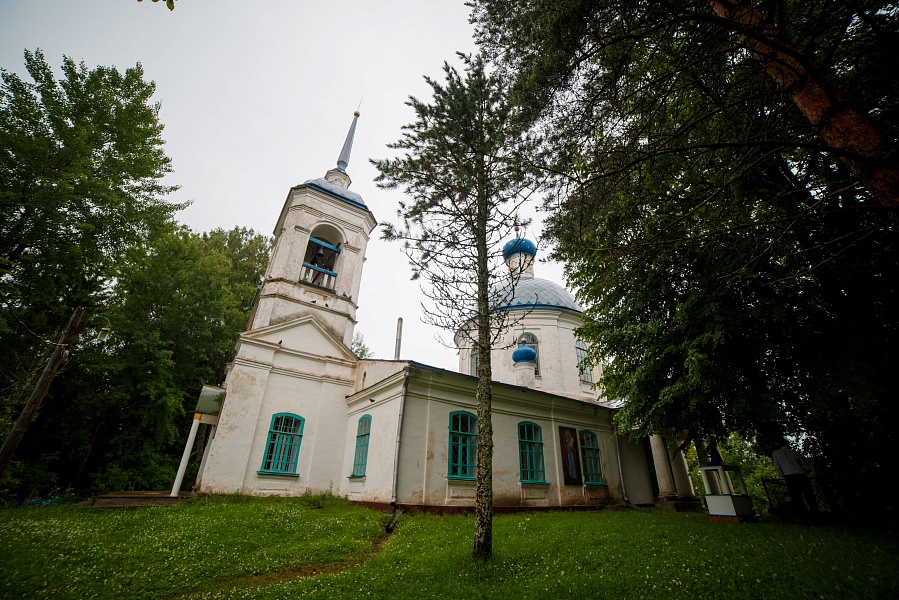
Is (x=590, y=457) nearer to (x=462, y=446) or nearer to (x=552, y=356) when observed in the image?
(x=552, y=356)

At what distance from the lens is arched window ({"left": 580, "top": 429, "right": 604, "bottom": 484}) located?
13.8 metres

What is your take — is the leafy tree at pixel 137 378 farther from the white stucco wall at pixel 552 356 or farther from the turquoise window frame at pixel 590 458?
the turquoise window frame at pixel 590 458

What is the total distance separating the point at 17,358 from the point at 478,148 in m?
18.0

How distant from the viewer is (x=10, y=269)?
11.4m

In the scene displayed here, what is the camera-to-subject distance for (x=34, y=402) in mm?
7711

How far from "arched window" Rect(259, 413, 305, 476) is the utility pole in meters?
5.73

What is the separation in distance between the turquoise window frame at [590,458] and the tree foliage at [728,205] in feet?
13.6

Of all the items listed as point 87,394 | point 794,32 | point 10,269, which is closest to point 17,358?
point 87,394

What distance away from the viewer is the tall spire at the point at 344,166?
1927cm

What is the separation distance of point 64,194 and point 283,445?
1055 cm

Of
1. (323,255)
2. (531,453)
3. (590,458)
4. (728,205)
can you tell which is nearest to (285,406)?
(323,255)

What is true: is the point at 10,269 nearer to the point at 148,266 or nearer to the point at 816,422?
the point at 148,266

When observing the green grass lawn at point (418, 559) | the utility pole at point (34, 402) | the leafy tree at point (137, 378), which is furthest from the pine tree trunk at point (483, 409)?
the leafy tree at point (137, 378)

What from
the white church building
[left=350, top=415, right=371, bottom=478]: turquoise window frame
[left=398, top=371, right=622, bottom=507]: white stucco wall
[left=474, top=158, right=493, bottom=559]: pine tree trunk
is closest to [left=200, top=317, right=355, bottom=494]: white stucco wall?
the white church building
